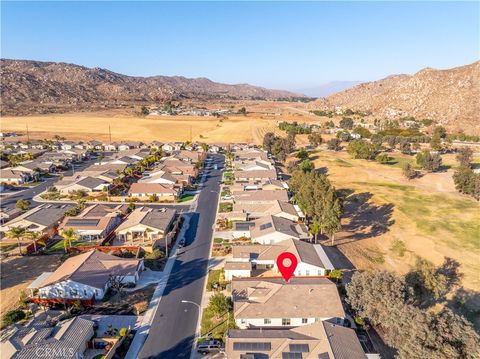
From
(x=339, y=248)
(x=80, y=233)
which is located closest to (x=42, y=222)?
(x=80, y=233)

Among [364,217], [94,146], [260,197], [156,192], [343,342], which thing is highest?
[94,146]

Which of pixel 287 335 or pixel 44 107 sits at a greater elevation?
pixel 44 107

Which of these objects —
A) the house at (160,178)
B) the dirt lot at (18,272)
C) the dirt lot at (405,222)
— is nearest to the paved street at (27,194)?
the house at (160,178)

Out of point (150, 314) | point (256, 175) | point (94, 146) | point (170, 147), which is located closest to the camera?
point (150, 314)

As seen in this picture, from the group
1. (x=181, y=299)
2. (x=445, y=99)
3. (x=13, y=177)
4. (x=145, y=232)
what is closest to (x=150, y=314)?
(x=181, y=299)

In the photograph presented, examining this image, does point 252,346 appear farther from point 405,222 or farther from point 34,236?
point 405,222

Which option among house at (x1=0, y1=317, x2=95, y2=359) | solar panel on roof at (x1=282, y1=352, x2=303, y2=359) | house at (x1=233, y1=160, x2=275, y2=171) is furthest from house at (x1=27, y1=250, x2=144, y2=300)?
house at (x1=233, y1=160, x2=275, y2=171)

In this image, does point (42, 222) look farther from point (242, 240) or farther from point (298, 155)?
point (298, 155)
